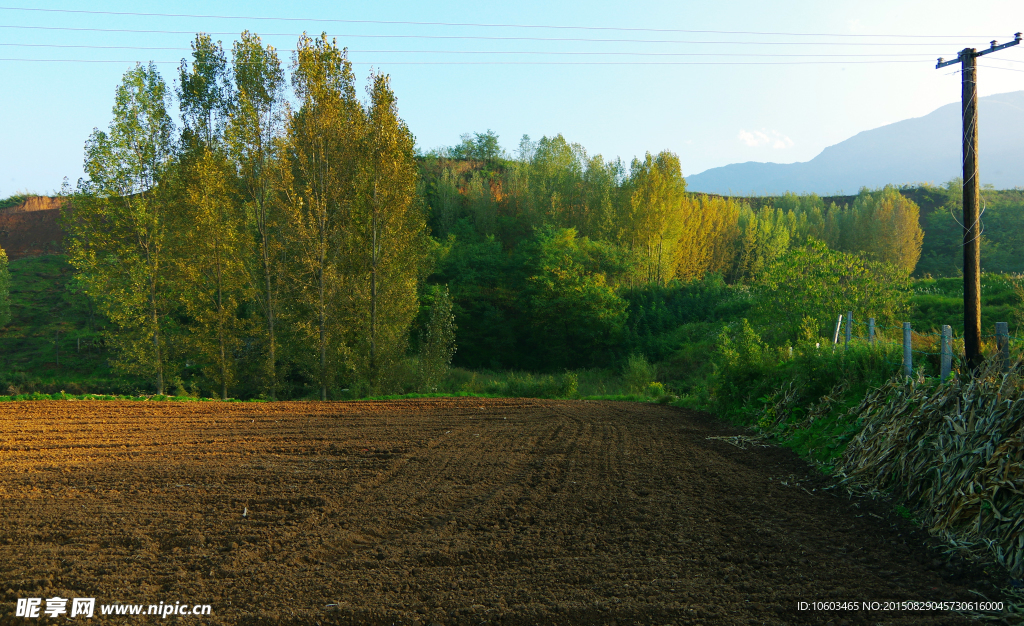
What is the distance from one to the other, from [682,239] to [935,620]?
45082 millimetres

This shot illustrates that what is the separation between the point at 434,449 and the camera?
9672mm

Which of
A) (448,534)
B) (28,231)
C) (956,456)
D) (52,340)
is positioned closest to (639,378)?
(956,456)

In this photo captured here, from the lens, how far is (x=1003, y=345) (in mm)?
6785

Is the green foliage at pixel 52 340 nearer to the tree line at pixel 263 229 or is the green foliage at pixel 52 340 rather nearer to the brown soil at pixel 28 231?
the tree line at pixel 263 229

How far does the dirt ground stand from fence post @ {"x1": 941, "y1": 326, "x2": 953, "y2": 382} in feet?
7.79

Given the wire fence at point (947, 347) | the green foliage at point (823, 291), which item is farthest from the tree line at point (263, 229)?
the wire fence at point (947, 347)

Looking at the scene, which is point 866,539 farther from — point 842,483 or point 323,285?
point 323,285

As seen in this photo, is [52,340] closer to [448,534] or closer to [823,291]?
[448,534]

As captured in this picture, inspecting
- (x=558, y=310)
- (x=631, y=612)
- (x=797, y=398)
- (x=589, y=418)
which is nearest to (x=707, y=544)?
(x=631, y=612)

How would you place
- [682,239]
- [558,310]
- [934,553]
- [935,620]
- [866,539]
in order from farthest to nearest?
[682,239] → [558,310] → [866,539] → [934,553] → [935,620]

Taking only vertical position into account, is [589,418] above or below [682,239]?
below

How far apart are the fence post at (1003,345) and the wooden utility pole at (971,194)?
3.98ft

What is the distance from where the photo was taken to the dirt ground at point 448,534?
413 cm

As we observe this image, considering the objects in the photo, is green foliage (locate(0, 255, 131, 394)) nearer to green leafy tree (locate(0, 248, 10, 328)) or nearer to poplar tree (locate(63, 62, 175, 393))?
green leafy tree (locate(0, 248, 10, 328))
